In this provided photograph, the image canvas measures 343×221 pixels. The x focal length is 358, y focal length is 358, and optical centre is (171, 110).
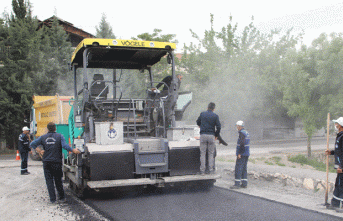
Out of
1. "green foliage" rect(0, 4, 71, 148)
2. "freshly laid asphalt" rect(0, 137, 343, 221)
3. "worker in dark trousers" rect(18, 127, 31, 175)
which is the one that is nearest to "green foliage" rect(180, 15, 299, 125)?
"green foliage" rect(0, 4, 71, 148)

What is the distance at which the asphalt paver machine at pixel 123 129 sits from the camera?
6734 mm

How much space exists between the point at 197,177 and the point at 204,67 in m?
17.3

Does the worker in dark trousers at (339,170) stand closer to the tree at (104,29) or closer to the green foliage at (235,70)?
the green foliage at (235,70)

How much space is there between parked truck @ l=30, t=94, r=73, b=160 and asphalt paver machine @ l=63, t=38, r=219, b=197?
11.8 ft

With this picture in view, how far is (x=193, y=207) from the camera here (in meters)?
6.25

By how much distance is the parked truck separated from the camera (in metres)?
13.0

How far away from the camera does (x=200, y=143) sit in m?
7.44

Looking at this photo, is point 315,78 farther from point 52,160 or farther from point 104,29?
point 104,29

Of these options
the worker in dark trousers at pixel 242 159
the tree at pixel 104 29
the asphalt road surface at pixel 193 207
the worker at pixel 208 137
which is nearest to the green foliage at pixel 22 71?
the tree at pixel 104 29

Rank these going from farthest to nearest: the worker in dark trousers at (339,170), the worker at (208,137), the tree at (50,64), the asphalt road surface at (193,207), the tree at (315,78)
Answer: the tree at (50,64) → the tree at (315,78) → the worker at (208,137) → the worker in dark trousers at (339,170) → the asphalt road surface at (193,207)

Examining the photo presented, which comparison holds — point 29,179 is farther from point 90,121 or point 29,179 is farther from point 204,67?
point 204,67

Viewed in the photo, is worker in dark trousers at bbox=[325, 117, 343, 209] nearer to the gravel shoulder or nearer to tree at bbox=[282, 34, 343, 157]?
the gravel shoulder

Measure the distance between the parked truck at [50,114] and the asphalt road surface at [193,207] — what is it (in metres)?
5.05

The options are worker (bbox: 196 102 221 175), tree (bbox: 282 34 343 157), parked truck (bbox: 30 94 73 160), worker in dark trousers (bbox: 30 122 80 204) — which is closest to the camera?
worker in dark trousers (bbox: 30 122 80 204)
